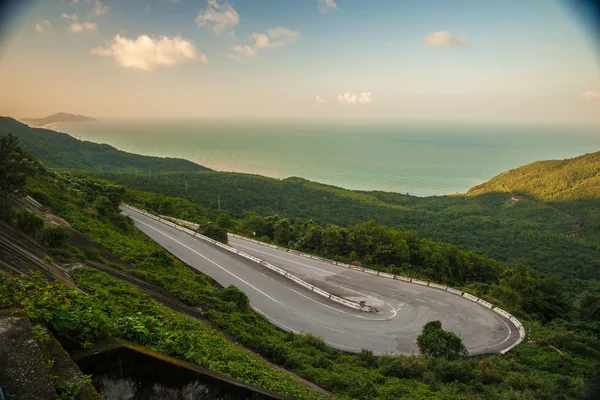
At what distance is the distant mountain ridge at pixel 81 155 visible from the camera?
71.9 meters

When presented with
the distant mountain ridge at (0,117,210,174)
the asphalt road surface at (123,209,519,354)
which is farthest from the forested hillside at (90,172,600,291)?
the distant mountain ridge at (0,117,210,174)

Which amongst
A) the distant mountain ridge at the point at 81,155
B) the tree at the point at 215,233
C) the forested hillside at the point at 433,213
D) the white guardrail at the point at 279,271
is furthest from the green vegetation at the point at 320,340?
the distant mountain ridge at the point at 81,155

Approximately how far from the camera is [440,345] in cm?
1134

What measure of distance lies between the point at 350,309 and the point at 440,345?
5.54 metres

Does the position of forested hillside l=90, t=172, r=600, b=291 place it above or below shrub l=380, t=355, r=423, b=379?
above

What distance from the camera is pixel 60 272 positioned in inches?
318

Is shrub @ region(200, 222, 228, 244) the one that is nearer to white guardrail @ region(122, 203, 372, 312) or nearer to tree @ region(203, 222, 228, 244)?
tree @ region(203, 222, 228, 244)

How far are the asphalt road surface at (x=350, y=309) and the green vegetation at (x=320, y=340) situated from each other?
1.61 m

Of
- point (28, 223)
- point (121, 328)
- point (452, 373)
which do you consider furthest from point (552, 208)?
point (121, 328)

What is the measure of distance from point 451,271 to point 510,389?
15.6 meters

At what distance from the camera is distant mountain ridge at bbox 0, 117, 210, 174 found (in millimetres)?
71875

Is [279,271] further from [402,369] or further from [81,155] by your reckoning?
[81,155]

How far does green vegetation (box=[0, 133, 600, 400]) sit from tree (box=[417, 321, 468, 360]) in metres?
0.04

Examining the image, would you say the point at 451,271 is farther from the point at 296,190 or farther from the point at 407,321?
the point at 296,190
